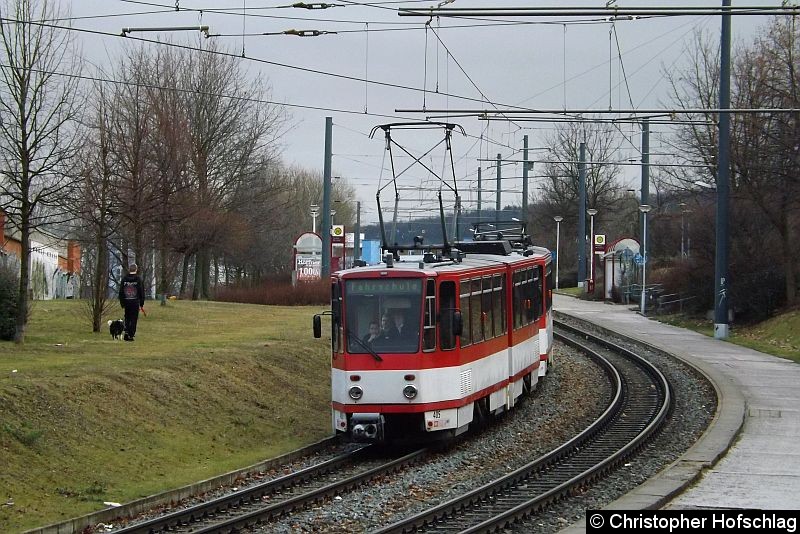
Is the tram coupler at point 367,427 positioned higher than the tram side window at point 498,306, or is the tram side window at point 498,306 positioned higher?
the tram side window at point 498,306

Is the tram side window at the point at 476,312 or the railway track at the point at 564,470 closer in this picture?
the railway track at the point at 564,470

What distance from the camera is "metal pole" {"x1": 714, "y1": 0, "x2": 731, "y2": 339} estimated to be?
36.2 metres

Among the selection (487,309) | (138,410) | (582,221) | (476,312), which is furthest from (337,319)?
(582,221)

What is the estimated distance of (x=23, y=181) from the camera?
21.9 metres

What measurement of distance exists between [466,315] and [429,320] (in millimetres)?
1093

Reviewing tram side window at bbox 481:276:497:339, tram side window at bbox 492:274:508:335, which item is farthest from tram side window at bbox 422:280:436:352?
tram side window at bbox 492:274:508:335

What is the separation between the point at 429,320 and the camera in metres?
17.6

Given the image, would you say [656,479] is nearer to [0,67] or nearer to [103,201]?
[0,67]

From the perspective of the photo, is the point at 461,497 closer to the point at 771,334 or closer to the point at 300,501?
the point at 300,501

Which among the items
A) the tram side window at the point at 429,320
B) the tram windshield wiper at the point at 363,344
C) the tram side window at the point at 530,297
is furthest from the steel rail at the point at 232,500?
the tram side window at the point at 530,297

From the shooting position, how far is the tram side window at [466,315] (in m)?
18.3

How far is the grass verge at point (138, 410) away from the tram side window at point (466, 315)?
2.95 meters

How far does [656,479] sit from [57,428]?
7659 millimetres

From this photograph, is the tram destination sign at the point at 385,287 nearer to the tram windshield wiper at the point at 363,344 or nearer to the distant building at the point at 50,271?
the tram windshield wiper at the point at 363,344
